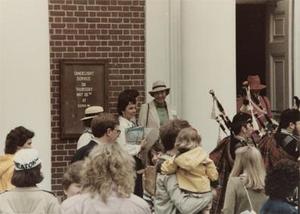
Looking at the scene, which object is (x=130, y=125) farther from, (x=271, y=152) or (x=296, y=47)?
(x=296, y=47)

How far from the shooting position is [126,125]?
32.0ft

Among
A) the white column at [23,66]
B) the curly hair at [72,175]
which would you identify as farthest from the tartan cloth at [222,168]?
the white column at [23,66]

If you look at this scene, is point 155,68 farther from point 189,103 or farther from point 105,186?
point 105,186

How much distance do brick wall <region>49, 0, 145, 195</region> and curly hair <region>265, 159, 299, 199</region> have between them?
6059 mm

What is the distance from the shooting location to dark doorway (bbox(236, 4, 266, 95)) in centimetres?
1378

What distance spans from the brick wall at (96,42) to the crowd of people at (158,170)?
3.61ft

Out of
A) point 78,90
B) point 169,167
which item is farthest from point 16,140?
point 78,90

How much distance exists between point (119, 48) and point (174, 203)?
5073 mm

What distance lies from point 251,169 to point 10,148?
2.33 meters

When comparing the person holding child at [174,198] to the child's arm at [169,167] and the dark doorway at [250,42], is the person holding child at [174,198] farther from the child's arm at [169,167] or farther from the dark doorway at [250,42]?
the dark doorway at [250,42]

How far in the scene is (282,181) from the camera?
5641mm

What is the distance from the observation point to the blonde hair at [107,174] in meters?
5.51

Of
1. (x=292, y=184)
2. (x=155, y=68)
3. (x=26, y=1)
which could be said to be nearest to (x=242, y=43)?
(x=155, y=68)

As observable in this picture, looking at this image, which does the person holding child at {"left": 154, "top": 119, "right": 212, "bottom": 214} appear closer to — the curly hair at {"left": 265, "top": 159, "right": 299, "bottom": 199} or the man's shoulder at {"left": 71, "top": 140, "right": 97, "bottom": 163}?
the man's shoulder at {"left": 71, "top": 140, "right": 97, "bottom": 163}
